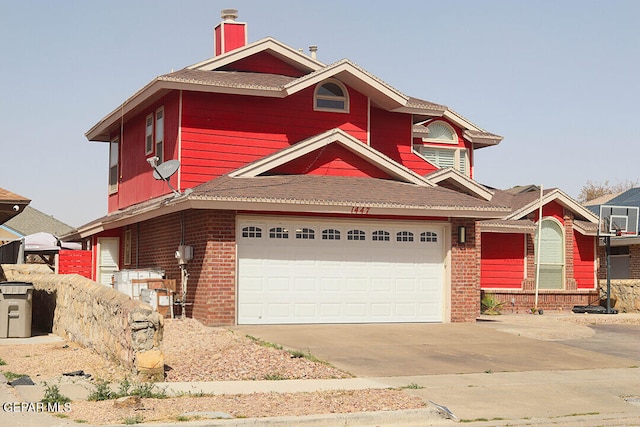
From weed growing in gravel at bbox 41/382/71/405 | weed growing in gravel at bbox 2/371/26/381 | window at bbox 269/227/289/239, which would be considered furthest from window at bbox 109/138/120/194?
weed growing in gravel at bbox 41/382/71/405

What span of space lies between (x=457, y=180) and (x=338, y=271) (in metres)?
5.67

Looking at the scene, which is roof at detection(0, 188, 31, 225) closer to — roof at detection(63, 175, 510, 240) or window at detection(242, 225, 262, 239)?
roof at detection(63, 175, 510, 240)


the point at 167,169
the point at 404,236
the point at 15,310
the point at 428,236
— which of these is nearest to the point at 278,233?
the point at 167,169

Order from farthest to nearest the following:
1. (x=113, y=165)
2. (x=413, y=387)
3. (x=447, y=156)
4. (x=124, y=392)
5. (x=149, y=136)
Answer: (x=447, y=156)
(x=113, y=165)
(x=149, y=136)
(x=413, y=387)
(x=124, y=392)

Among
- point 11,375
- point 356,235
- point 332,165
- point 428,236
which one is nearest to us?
point 11,375

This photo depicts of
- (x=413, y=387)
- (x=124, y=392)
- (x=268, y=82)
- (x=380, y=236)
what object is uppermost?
(x=268, y=82)

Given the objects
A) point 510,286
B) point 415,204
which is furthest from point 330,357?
point 510,286

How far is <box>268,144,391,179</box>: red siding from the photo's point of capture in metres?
21.5

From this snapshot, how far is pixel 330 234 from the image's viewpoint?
2023 cm

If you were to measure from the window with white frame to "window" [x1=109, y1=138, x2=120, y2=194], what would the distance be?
5.20 meters

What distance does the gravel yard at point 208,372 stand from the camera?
32.6 ft

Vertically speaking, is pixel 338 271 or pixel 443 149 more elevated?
pixel 443 149

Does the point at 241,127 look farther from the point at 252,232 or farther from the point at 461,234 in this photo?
the point at 461,234

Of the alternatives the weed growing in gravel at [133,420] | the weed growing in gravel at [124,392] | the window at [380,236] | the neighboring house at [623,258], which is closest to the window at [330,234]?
the window at [380,236]
